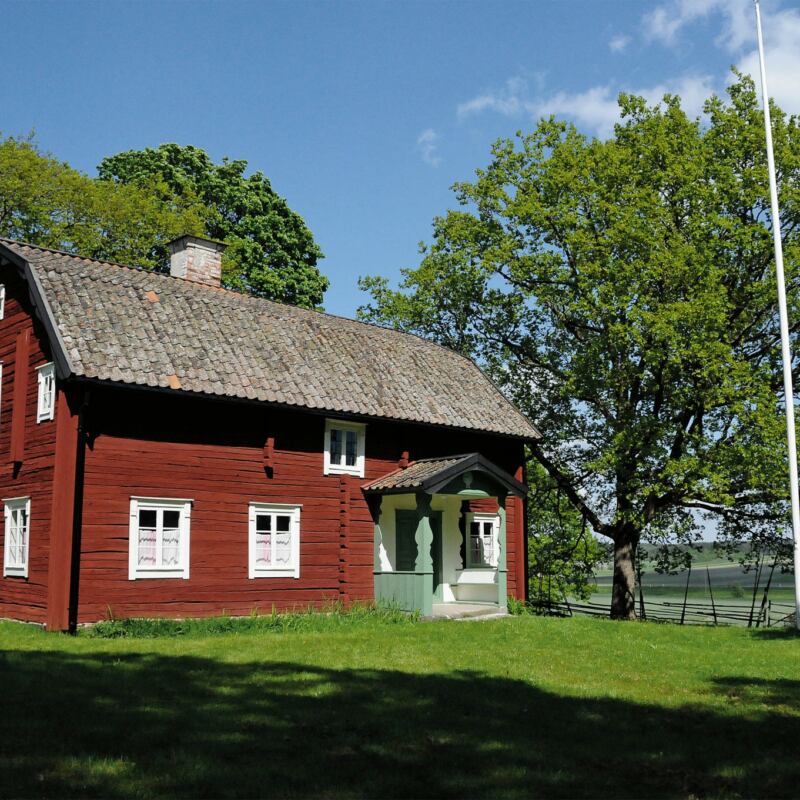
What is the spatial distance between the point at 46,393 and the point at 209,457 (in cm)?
344

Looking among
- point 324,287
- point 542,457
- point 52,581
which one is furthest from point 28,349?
point 324,287

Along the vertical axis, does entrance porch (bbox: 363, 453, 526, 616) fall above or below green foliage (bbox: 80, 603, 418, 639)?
above

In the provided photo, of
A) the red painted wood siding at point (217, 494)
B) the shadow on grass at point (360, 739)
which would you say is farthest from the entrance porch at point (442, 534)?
the shadow on grass at point (360, 739)

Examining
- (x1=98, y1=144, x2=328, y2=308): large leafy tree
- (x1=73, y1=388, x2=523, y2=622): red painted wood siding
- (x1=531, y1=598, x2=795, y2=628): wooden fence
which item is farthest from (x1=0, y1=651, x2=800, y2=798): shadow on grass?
(x1=98, y1=144, x2=328, y2=308): large leafy tree

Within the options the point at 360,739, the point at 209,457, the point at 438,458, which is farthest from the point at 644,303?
the point at 360,739

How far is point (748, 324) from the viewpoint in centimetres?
2631

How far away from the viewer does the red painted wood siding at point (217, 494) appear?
17188 mm

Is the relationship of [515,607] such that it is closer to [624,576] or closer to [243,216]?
[624,576]

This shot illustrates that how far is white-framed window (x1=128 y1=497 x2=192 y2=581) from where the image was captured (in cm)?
1750

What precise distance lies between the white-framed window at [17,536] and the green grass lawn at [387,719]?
8.50 ft

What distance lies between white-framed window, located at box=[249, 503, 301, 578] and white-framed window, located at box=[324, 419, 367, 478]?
4.89ft

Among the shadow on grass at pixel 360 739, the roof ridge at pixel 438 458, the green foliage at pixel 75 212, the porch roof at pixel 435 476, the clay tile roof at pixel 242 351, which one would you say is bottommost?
the shadow on grass at pixel 360 739

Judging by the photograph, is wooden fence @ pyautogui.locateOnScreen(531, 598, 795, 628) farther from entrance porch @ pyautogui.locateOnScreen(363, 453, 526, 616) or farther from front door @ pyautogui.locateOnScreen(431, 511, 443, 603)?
front door @ pyautogui.locateOnScreen(431, 511, 443, 603)

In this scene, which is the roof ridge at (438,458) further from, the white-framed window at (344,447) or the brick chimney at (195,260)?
the brick chimney at (195,260)
